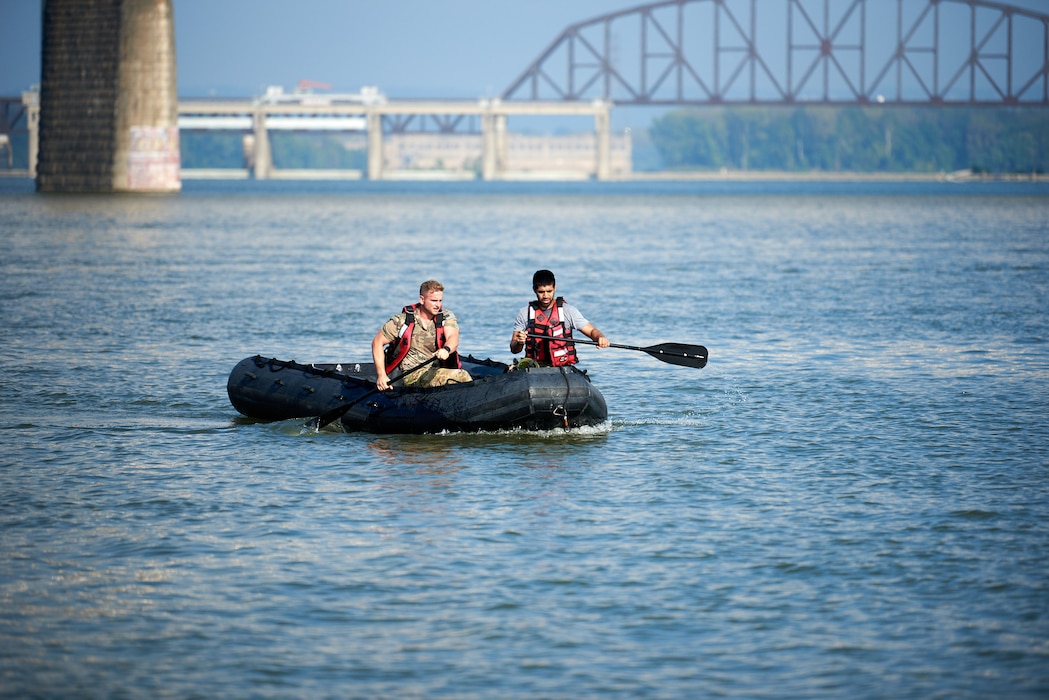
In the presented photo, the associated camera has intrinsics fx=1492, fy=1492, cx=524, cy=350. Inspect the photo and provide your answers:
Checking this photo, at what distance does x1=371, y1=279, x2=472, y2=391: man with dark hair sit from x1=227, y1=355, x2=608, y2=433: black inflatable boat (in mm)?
216

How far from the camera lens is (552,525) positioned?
35.0 feet

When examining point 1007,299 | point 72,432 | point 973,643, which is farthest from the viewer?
point 1007,299

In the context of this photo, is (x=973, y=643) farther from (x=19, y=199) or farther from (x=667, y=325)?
(x=19, y=199)

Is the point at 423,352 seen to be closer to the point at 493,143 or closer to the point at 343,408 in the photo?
the point at 343,408

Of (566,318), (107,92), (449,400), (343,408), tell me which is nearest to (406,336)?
(449,400)

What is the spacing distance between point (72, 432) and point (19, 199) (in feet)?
269

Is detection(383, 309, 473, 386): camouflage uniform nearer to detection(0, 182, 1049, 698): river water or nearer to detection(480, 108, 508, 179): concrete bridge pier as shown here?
detection(0, 182, 1049, 698): river water

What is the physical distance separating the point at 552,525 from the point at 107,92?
83706 millimetres

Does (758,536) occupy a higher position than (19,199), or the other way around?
(19,199)

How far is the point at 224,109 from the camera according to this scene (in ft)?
639

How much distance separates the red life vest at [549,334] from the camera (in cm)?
1337

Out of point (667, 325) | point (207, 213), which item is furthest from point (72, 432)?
point (207, 213)

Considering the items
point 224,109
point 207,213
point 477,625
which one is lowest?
point 477,625

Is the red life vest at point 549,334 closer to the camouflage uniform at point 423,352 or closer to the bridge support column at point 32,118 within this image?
the camouflage uniform at point 423,352
